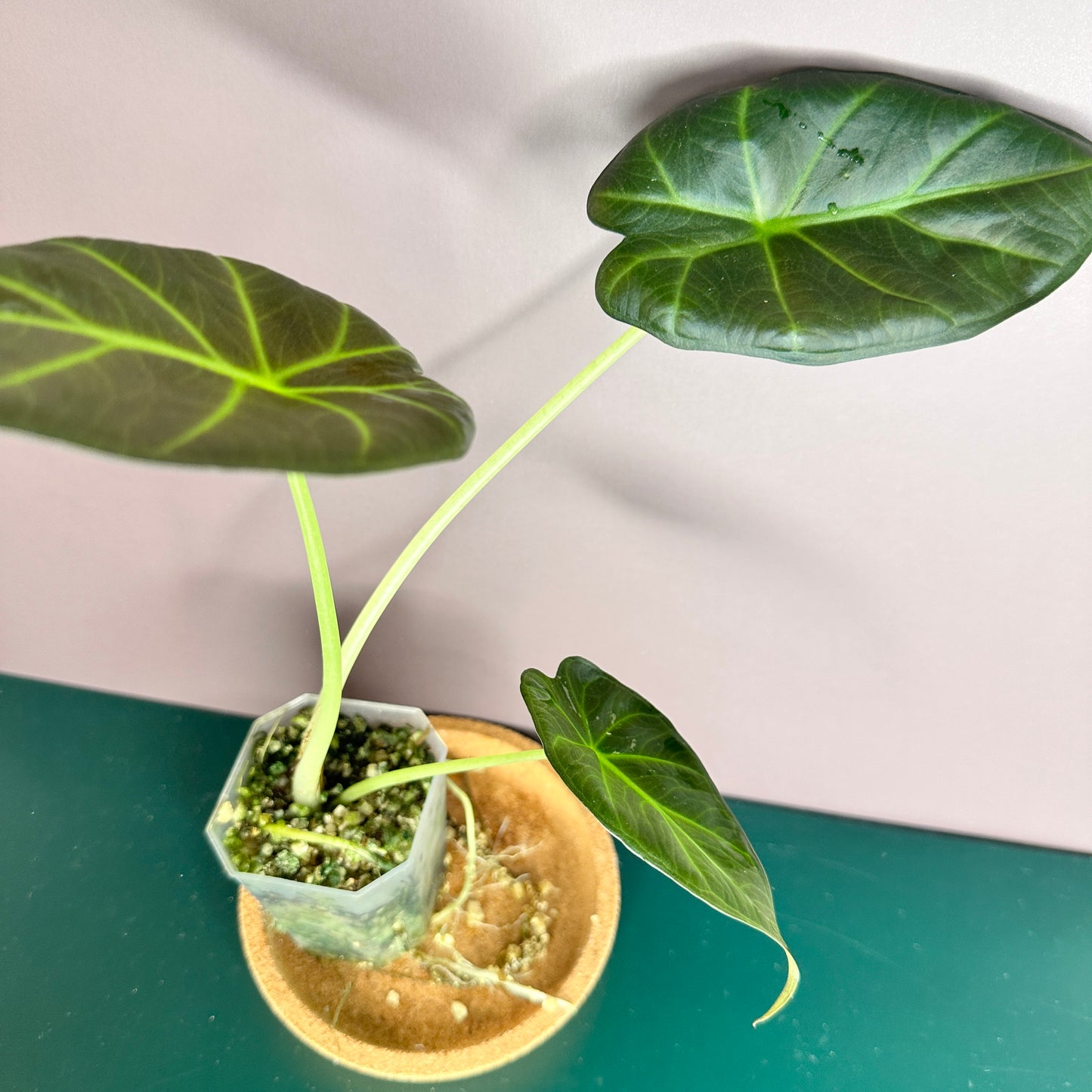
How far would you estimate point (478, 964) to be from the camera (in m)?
0.96

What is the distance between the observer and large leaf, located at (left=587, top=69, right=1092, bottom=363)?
539 mm

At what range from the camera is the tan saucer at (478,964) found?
82cm

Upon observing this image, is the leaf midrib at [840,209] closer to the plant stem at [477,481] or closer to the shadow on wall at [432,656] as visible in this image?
the plant stem at [477,481]

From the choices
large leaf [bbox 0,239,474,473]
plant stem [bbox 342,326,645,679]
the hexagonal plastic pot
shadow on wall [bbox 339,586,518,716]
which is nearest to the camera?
large leaf [bbox 0,239,474,473]

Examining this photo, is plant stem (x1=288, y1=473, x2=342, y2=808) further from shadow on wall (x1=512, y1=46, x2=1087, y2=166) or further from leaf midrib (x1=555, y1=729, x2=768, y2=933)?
shadow on wall (x1=512, y1=46, x2=1087, y2=166)

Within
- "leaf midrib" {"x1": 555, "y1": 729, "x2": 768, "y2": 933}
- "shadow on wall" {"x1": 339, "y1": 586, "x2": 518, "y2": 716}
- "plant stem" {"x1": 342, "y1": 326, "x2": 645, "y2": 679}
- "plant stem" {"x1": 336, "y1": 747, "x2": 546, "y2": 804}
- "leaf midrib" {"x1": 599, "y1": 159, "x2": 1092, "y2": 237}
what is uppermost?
"leaf midrib" {"x1": 599, "y1": 159, "x2": 1092, "y2": 237}

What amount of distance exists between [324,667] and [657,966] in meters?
0.62

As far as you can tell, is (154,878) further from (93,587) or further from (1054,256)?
(1054,256)

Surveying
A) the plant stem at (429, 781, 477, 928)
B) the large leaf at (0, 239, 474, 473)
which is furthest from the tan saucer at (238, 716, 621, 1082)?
the large leaf at (0, 239, 474, 473)

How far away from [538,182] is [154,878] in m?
0.98

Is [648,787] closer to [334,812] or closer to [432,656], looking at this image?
[334,812]

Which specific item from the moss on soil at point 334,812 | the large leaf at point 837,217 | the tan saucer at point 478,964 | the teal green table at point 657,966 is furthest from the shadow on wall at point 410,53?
the teal green table at point 657,966

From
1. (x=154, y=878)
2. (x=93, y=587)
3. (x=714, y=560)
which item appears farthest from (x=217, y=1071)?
(x=714, y=560)

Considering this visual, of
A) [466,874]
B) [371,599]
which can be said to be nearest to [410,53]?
[371,599]
